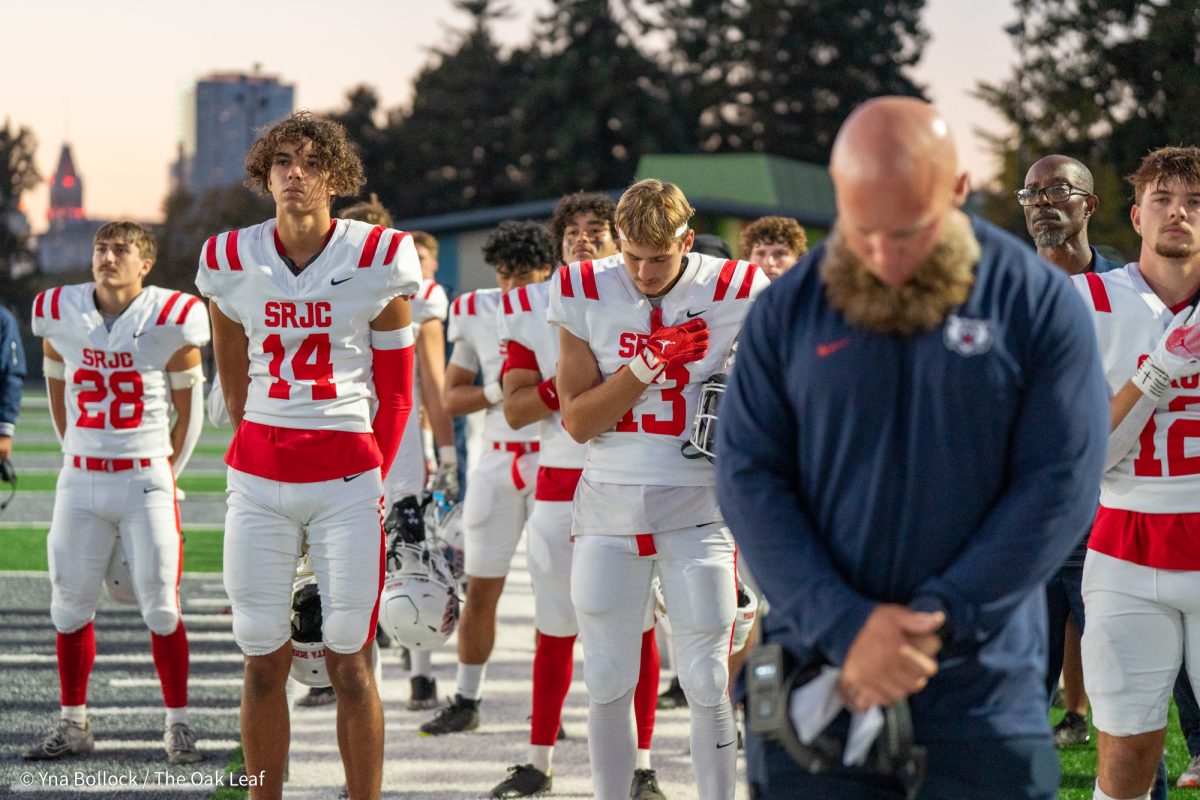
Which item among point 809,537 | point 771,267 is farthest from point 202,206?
point 809,537

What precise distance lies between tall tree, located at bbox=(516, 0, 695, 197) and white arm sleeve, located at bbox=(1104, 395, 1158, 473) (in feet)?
157

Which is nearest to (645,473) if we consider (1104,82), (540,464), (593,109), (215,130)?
(540,464)

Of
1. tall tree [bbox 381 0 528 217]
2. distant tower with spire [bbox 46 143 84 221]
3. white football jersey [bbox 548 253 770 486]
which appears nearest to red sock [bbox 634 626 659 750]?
white football jersey [bbox 548 253 770 486]

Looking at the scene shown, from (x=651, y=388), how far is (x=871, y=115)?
Result: 2099 millimetres

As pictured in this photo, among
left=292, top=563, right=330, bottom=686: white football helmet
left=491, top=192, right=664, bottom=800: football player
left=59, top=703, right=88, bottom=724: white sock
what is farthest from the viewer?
left=59, top=703, right=88, bottom=724: white sock

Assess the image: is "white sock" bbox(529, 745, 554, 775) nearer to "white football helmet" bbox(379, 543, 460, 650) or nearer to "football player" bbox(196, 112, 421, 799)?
"white football helmet" bbox(379, 543, 460, 650)

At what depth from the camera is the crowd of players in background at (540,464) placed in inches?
160

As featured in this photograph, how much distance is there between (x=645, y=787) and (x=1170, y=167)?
2840mm

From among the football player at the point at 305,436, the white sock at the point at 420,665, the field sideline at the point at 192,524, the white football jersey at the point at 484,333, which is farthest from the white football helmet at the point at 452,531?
the football player at the point at 305,436

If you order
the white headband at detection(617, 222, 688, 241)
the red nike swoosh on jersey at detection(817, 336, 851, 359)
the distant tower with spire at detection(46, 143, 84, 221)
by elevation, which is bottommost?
the red nike swoosh on jersey at detection(817, 336, 851, 359)

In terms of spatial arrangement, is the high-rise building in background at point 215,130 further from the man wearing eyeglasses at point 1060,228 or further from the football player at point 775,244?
the man wearing eyeglasses at point 1060,228

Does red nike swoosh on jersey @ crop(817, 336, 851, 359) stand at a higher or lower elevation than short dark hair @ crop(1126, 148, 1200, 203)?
lower

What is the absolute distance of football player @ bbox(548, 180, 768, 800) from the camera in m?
4.52

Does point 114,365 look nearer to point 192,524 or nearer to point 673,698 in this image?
point 673,698
